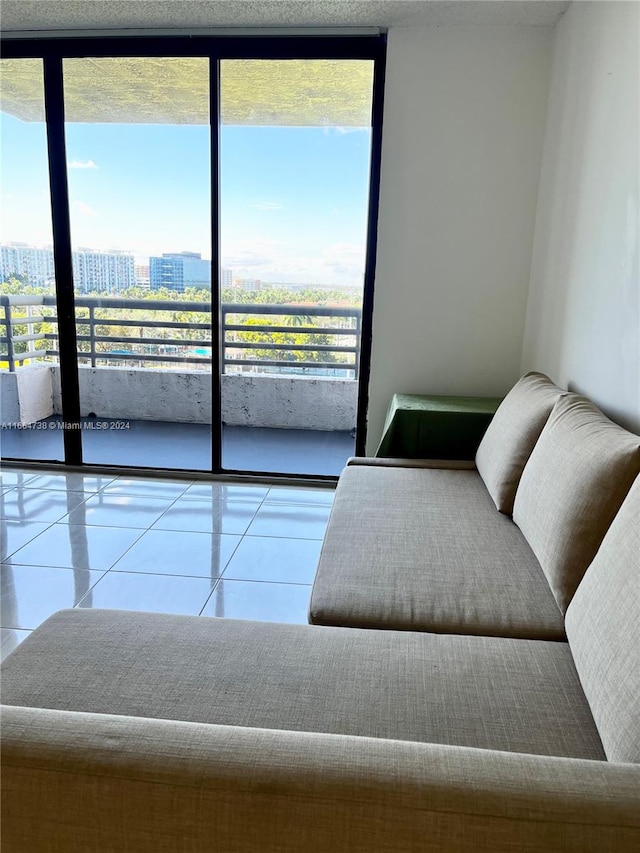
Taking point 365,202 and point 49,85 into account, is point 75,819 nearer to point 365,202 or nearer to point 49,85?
point 365,202

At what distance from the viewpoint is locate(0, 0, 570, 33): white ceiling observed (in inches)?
112

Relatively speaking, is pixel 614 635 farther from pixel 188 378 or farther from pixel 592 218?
pixel 188 378

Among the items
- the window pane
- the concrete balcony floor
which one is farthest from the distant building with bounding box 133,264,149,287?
the concrete balcony floor

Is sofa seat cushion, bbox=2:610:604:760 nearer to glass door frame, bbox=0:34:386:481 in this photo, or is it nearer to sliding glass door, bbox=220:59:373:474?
glass door frame, bbox=0:34:386:481

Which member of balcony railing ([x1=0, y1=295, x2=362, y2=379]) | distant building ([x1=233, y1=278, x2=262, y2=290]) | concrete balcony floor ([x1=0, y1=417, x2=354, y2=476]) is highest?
distant building ([x1=233, y1=278, x2=262, y2=290])

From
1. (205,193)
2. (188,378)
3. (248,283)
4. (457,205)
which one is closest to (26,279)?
(188,378)

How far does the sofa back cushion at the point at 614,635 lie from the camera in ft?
3.00

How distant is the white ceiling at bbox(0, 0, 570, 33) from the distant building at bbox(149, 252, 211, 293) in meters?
1.24

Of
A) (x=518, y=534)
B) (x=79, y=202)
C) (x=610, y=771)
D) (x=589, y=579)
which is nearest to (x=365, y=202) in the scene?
(x=79, y=202)

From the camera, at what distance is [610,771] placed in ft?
2.46

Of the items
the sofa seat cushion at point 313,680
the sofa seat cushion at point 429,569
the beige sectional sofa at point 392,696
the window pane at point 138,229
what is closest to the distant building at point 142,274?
the window pane at point 138,229

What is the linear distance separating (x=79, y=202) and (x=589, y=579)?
3594mm

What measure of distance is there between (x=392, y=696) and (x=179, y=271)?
10.2 ft

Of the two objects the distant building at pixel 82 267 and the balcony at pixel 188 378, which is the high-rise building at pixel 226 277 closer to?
the balcony at pixel 188 378
